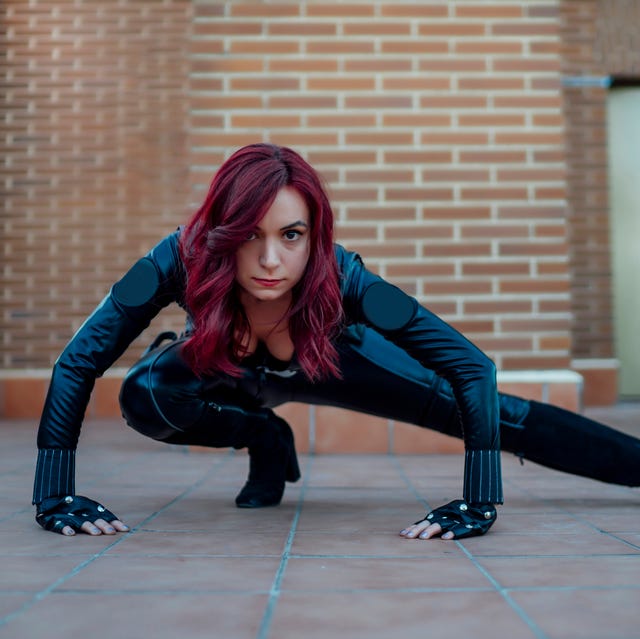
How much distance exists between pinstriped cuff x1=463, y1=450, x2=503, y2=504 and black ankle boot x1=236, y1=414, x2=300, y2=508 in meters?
0.69

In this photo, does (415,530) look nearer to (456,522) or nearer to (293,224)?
(456,522)

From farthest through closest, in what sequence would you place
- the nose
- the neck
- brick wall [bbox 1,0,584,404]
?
brick wall [bbox 1,0,584,404], the neck, the nose

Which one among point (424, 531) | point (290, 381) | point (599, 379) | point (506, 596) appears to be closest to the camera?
point (506, 596)

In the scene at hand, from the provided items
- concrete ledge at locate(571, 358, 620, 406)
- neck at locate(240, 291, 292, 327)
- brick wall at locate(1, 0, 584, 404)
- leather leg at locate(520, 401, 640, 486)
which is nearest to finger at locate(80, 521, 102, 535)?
neck at locate(240, 291, 292, 327)

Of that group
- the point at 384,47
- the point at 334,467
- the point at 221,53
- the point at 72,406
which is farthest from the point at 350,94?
the point at 72,406

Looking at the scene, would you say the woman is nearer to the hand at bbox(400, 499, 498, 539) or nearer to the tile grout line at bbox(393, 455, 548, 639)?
the hand at bbox(400, 499, 498, 539)

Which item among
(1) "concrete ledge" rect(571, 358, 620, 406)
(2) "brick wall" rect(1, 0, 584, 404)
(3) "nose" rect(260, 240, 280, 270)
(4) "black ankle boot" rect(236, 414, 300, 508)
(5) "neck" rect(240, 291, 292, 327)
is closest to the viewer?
(3) "nose" rect(260, 240, 280, 270)

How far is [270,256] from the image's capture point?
171 cm

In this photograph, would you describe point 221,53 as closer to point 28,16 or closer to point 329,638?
point 28,16

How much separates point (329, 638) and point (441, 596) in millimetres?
288

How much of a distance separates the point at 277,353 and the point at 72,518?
64 cm

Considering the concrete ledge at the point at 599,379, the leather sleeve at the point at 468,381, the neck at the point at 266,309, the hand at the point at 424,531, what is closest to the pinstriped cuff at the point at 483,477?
the leather sleeve at the point at 468,381

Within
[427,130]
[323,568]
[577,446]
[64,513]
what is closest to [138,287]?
[64,513]

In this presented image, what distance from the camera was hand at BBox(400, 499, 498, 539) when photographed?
1.81 m
